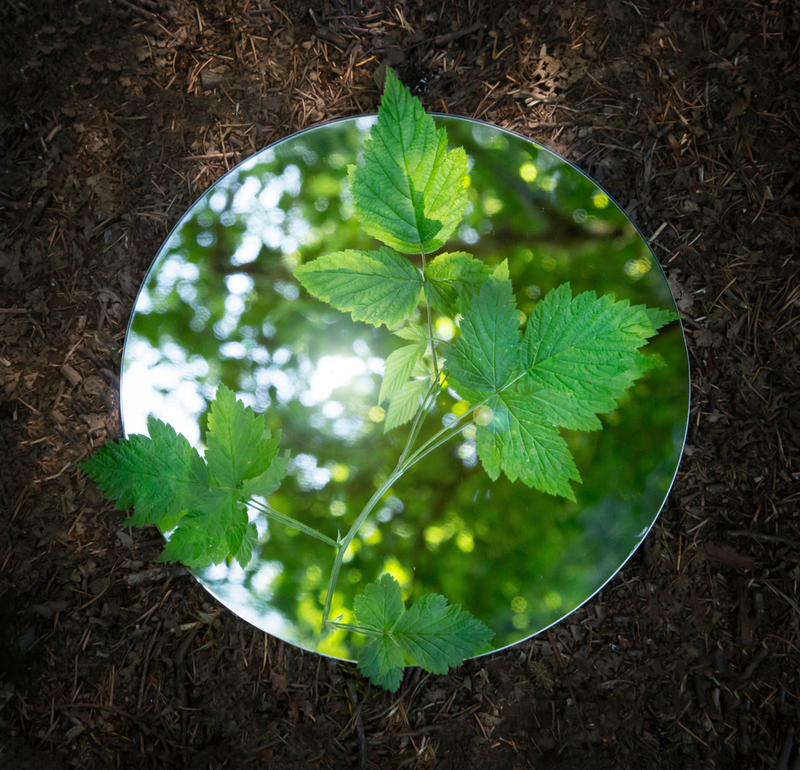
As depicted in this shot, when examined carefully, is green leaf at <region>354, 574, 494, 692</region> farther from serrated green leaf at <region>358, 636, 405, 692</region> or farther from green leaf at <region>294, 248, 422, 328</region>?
green leaf at <region>294, 248, 422, 328</region>

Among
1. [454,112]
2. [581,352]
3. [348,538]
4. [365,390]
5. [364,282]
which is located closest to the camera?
[581,352]

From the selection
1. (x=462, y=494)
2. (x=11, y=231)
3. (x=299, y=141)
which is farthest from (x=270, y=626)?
(x=11, y=231)

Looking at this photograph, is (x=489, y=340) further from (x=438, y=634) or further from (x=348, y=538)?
(x=438, y=634)

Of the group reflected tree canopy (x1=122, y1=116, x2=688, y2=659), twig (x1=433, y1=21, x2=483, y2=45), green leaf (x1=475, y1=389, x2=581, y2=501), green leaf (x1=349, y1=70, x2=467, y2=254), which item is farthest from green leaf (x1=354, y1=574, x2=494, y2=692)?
twig (x1=433, y1=21, x2=483, y2=45)

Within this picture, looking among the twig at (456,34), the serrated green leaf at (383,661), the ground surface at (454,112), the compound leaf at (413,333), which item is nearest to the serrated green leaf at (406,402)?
the compound leaf at (413,333)

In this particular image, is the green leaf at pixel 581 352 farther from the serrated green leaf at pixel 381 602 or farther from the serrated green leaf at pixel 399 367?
the serrated green leaf at pixel 381 602

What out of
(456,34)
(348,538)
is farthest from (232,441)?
(456,34)
